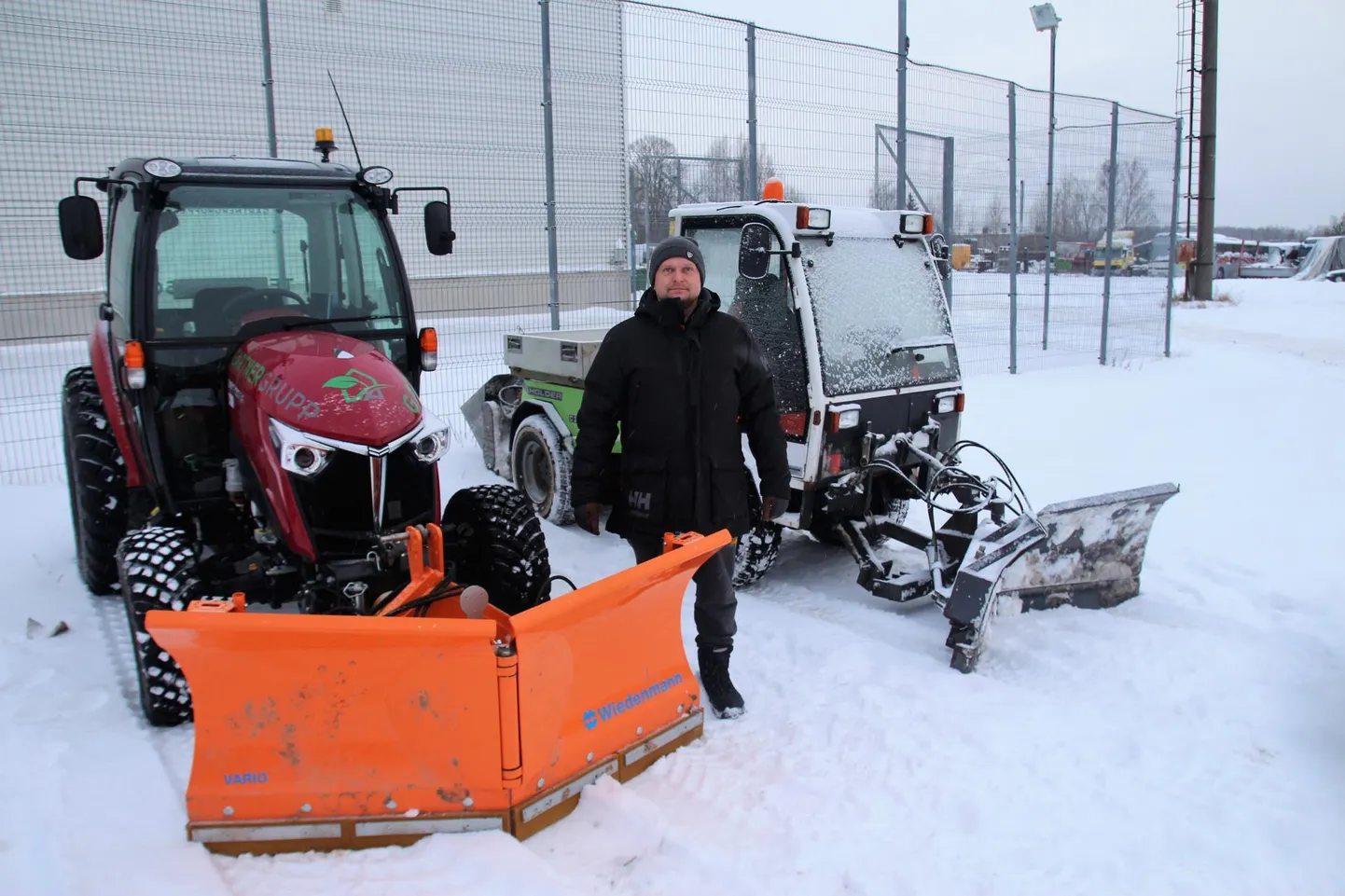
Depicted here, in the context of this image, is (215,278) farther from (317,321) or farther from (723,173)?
(723,173)

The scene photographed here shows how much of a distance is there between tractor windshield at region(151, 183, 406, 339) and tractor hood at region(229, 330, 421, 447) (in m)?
0.35

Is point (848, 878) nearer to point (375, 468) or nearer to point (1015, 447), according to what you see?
point (375, 468)

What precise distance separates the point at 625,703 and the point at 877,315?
2778 mm

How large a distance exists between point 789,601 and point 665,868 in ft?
7.73

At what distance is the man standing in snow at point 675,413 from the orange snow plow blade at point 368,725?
0.78m

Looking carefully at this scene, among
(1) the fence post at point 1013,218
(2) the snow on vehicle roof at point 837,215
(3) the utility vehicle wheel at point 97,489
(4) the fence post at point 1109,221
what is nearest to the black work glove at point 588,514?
(2) the snow on vehicle roof at point 837,215

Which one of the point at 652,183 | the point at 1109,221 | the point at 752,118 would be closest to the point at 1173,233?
the point at 1109,221

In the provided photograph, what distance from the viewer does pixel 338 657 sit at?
2.68 m

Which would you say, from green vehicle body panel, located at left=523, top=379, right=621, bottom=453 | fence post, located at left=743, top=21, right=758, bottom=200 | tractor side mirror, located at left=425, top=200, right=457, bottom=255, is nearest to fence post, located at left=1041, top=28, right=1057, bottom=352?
fence post, located at left=743, top=21, right=758, bottom=200

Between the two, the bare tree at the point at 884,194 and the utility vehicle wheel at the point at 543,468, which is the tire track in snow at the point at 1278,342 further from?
the utility vehicle wheel at the point at 543,468

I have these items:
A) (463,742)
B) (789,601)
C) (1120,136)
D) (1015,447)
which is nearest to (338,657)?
(463,742)

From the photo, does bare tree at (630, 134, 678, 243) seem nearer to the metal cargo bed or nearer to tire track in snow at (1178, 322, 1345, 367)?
the metal cargo bed

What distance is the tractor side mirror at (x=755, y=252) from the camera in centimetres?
459

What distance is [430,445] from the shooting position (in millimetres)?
3703
